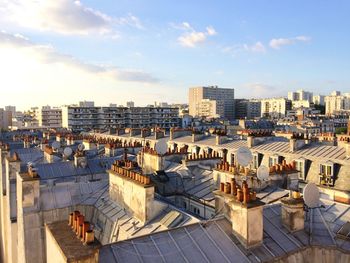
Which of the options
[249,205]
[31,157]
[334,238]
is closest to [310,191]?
[334,238]

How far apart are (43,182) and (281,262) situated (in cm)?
1828

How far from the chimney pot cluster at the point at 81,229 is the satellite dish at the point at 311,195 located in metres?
7.41

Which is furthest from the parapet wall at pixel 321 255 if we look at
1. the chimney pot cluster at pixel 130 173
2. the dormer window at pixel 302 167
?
the dormer window at pixel 302 167

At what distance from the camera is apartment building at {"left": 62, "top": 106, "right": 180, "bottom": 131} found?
436 ft

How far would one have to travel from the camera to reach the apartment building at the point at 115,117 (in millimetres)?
132750

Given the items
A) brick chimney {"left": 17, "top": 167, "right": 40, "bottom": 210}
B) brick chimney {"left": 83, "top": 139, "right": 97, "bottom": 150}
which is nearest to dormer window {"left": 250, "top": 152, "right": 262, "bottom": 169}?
brick chimney {"left": 83, "top": 139, "right": 97, "bottom": 150}

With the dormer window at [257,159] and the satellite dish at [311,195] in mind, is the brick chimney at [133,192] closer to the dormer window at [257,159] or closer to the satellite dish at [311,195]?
the satellite dish at [311,195]

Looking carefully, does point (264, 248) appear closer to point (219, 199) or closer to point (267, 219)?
point (267, 219)

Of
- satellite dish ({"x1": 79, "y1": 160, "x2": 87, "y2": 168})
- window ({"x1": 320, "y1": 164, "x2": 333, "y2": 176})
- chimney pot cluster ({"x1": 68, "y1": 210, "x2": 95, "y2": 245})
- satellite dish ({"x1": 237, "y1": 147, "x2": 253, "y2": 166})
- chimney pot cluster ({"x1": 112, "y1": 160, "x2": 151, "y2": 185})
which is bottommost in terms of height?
window ({"x1": 320, "y1": 164, "x2": 333, "y2": 176})

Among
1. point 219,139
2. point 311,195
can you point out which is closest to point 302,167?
point 219,139

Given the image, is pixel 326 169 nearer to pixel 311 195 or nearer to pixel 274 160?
pixel 274 160

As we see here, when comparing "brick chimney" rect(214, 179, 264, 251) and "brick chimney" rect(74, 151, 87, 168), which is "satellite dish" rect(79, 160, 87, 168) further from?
"brick chimney" rect(214, 179, 264, 251)

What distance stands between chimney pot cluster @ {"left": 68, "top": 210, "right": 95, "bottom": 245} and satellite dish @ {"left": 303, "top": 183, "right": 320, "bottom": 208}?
7.41 m

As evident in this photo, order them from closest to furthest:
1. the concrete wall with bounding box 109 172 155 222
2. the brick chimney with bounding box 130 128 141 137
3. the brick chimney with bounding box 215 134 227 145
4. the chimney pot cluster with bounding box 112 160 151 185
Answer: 1. the concrete wall with bounding box 109 172 155 222
2. the chimney pot cluster with bounding box 112 160 151 185
3. the brick chimney with bounding box 215 134 227 145
4. the brick chimney with bounding box 130 128 141 137
